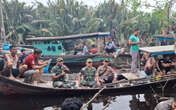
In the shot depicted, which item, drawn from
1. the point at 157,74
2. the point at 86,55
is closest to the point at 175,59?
the point at 157,74

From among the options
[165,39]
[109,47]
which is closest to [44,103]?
[109,47]

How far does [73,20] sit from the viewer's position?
2023 centimetres

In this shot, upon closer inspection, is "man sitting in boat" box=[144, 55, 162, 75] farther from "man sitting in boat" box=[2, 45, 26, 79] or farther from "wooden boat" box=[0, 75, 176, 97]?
"man sitting in boat" box=[2, 45, 26, 79]

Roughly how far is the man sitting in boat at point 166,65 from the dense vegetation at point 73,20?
13.3 meters

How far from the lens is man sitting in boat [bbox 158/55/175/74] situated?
21.8ft

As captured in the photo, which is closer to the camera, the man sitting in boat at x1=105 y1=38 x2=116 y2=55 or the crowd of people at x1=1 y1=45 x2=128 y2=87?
the crowd of people at x1=1 y1=45 x2=128 y2=87

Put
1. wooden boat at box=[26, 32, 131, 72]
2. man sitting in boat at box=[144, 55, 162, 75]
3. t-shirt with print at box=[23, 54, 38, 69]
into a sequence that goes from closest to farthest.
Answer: t-shirt with print at box=[23, 54, 38, 69], man sitting in boat at box=[144, 55, 162, 75], wooden boat at box=[26, 32, 131, 72]

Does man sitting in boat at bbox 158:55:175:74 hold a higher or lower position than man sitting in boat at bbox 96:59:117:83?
higher

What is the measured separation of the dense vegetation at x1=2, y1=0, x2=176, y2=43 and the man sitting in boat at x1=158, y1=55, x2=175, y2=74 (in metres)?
13.3

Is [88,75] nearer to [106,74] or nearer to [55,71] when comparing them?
[106,74]

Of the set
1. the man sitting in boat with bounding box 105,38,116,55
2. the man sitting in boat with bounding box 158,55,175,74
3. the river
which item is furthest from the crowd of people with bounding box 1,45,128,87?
the man sitting in boat with bounding box 105,38,116,55

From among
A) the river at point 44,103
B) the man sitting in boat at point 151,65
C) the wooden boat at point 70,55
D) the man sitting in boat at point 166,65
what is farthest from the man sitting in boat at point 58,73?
the wooden boat at point 70,55

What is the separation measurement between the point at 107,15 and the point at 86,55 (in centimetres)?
1144

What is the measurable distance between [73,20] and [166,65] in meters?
14.8
